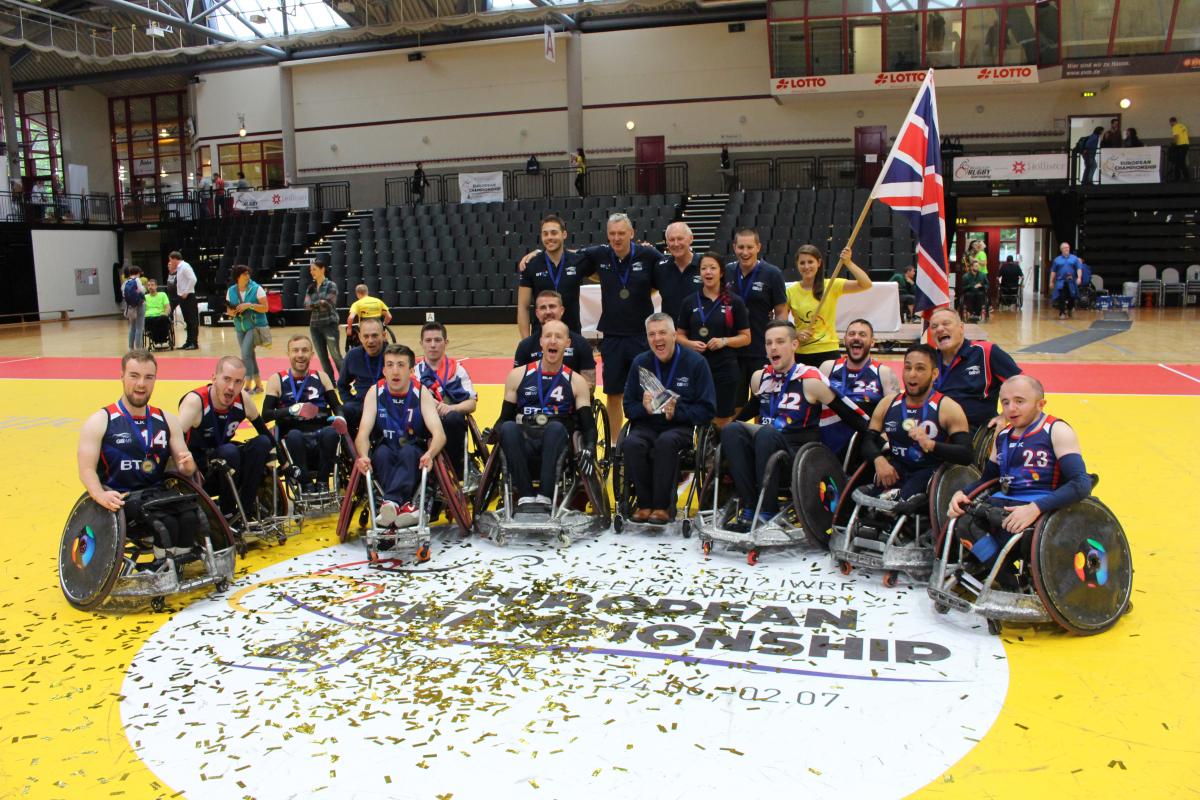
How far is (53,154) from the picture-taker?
1299 inches

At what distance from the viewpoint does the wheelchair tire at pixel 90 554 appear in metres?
4.53

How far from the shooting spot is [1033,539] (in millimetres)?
4004

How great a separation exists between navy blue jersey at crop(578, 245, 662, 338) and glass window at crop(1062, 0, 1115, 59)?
67.2 ft

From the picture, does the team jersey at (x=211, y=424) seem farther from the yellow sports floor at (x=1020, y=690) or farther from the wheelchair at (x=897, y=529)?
the wheelchair at (x=897, y=529)

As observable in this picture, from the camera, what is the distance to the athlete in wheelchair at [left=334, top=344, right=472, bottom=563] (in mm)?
5336

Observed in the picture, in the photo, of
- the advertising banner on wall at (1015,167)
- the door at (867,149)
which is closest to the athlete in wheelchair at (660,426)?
the advertising banner on wall at (1015,167)

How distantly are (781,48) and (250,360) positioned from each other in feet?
55.9

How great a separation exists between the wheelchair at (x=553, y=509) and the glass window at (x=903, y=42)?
2088cm

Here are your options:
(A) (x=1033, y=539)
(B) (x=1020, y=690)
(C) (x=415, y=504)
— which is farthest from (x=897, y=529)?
(C) (x=415, y=504)

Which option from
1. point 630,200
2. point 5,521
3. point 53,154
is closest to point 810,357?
point 5,521

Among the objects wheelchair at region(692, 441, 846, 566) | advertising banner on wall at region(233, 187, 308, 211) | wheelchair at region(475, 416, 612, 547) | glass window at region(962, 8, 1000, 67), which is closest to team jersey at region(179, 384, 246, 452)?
wheelchair at region(475, 416, 612, 547)

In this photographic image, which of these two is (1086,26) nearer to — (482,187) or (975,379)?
(482,187)

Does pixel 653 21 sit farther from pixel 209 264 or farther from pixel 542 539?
pixel 542 539

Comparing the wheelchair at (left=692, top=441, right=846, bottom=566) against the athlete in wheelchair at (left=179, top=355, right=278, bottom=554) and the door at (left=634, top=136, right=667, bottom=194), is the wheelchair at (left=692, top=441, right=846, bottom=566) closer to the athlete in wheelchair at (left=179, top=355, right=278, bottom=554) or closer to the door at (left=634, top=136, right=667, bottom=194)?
the athlete in wheelchair at (left=179, top=355, right=278, bottom=554)
